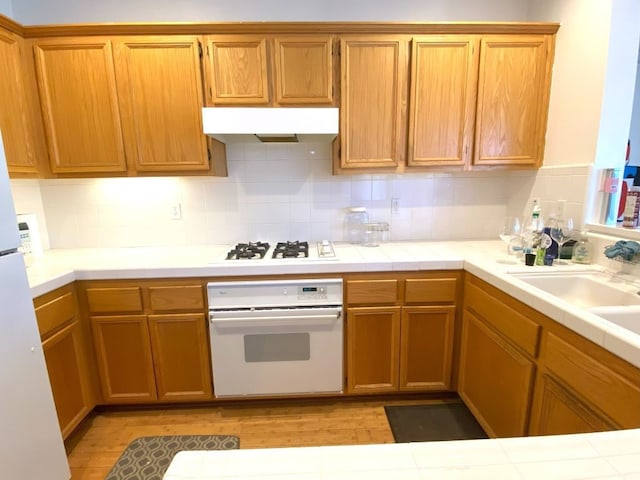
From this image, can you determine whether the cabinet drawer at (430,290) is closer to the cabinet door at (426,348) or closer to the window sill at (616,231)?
the cabinet door at (426,348)

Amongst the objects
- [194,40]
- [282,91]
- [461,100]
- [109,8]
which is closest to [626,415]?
[461,100]

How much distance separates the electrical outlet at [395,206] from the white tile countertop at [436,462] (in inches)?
74.4

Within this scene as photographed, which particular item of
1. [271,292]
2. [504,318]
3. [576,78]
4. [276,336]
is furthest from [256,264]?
[576,78]

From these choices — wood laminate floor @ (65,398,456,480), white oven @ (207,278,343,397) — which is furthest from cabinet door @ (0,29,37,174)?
wood laminate floor @ (65,398,456,480)

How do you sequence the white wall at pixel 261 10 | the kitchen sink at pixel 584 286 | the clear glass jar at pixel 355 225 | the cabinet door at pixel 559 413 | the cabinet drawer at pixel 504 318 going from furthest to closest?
the clear glass jar at pixel 355 225 → the white wall at pixel 261 10 → the kitchen sink at pixel 584 286 → the cabinet drawer at pixel 504 318 → the cabinet door at pixel 559 413

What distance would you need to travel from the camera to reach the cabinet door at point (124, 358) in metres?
1.90

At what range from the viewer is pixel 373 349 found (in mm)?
1990

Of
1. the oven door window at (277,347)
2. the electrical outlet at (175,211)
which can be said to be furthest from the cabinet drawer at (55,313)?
the oven door window at (277,347)

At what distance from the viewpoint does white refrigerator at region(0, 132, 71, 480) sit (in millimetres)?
1169

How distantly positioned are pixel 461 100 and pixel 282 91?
1.09 meters

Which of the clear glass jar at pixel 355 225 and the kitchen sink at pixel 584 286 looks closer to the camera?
the kitchen sink at pixel 584 286

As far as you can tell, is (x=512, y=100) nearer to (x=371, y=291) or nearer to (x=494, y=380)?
(x=371, y=291)

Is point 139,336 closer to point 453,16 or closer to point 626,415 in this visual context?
point 626,415

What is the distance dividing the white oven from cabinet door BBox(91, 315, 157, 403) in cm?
40
